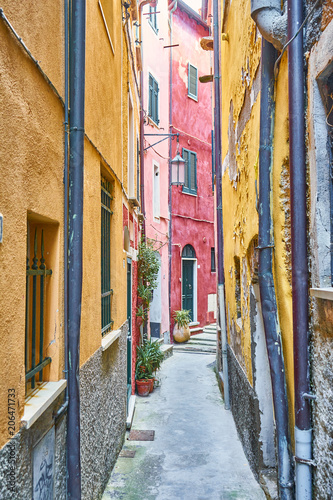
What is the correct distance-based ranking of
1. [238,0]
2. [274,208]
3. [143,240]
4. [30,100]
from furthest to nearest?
1. [143,240]
2. [238,0]
3. [274,208]
4. [30,100]

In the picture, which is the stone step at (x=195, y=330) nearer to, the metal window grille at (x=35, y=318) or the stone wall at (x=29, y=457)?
the stone wall at (x=29, y=457)

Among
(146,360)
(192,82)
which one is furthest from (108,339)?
(192,82)

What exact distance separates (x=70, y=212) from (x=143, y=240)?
8077mm

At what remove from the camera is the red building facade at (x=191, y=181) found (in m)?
15.7

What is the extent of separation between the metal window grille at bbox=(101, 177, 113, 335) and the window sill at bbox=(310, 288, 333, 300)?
270 cm

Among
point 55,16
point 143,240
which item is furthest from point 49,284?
point 143,240

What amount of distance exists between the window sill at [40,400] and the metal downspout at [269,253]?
5.05 feet

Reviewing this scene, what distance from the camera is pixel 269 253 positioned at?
11.3 feet

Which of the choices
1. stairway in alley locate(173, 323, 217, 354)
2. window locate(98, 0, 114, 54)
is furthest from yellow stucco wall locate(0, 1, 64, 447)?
stairway in alley locate(173, 323, 217, 354)

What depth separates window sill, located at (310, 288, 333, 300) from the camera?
7.55 ft

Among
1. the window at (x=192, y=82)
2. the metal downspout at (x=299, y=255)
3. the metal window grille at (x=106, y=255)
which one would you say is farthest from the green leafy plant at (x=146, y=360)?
the window at (x=192, y=82)

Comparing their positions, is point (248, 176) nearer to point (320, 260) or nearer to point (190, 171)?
point (320, 260)

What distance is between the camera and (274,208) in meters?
3.47

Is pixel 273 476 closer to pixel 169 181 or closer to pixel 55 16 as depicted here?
pixel 55 16
